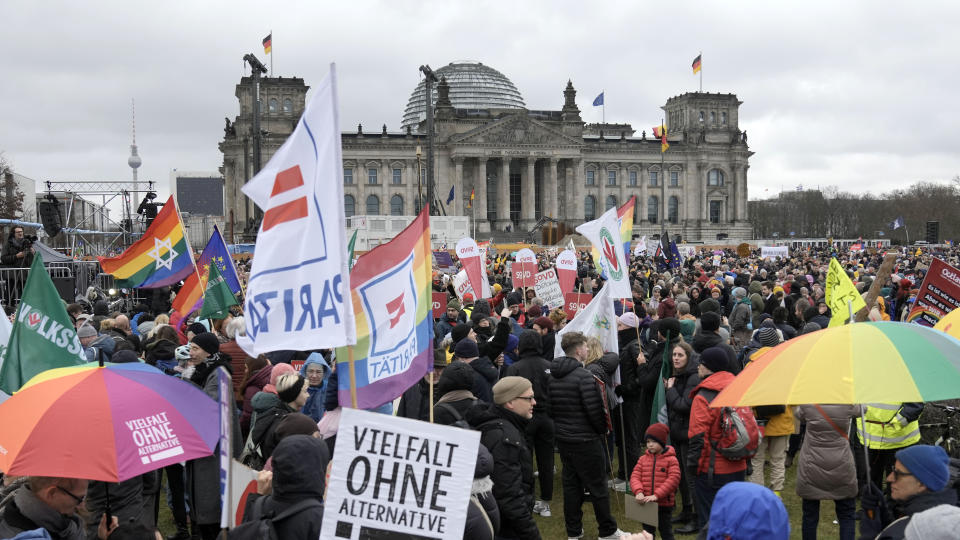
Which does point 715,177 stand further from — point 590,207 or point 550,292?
point 550,292

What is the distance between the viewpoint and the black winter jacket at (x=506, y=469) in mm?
5219

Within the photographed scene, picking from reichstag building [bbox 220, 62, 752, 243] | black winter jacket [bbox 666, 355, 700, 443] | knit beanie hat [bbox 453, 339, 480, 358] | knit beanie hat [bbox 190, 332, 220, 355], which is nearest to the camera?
black winter jacket [bbox 666, 355, 700, 443]

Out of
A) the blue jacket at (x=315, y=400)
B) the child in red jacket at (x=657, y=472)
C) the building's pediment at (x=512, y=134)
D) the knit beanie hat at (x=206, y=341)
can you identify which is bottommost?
the child in red jacket at (x=657, y=472)

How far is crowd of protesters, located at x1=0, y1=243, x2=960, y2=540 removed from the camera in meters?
3.79

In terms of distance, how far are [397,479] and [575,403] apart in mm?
3221

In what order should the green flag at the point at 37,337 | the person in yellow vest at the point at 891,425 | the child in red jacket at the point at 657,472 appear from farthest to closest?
the person in yellow vest at the point at 891,425 < the child in red jacket at the point at 657,472 < the green flag at the point at 37,337

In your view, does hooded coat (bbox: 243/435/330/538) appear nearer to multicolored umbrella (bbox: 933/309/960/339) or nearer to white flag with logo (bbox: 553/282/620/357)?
white flag with logo (bbox: 553/282/620/357)

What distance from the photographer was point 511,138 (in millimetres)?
77750

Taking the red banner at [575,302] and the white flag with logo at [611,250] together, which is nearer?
the white flag with logo at [611,250]

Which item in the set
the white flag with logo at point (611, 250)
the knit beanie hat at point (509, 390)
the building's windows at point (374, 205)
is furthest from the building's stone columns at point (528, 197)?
the knit beanie hat at point (509, 390)

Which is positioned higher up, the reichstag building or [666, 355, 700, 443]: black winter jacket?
the reichstag building

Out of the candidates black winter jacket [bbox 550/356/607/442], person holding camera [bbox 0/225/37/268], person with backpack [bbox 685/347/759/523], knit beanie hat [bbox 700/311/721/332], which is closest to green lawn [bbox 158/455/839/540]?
black winter jacket [bbox 550/356/607/442]

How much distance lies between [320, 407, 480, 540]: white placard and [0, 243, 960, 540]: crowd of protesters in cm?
28

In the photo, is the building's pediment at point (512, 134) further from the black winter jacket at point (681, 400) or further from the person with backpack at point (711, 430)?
the person with backpack at point (711, 430)
